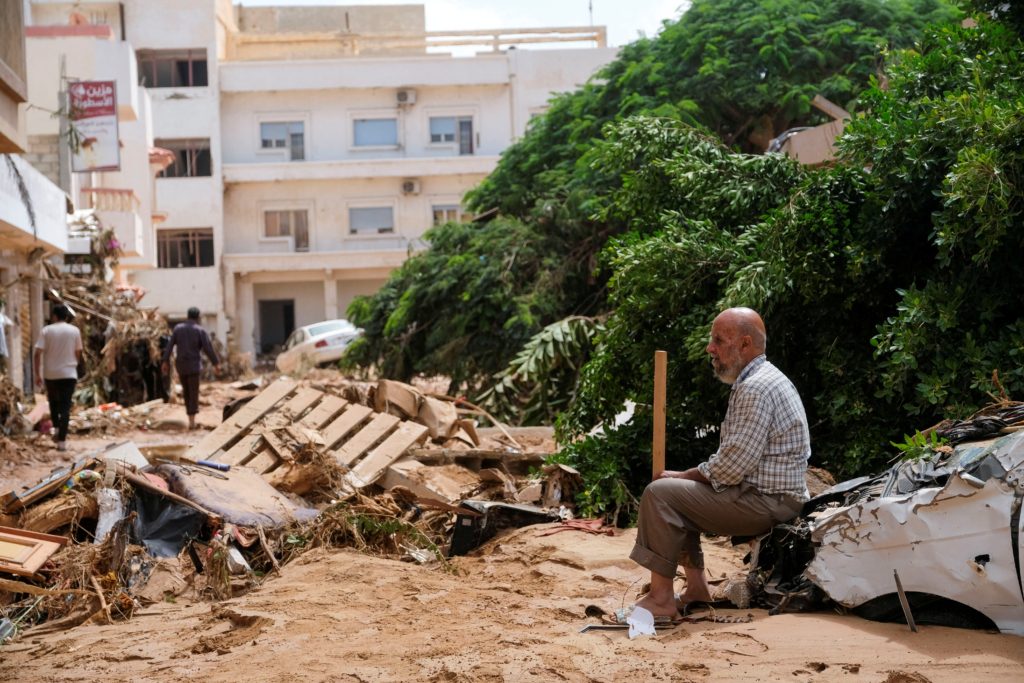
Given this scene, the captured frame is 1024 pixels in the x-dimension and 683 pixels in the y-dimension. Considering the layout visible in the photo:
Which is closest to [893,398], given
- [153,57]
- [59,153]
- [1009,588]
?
[1009,588]

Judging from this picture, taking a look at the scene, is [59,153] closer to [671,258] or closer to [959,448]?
[671,258]

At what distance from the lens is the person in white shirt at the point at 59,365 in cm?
1427

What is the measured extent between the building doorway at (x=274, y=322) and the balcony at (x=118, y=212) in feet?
44.8

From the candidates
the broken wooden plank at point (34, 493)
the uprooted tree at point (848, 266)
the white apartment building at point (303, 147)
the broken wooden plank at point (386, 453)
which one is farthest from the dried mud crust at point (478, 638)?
the white apartment building at point (303, 147)

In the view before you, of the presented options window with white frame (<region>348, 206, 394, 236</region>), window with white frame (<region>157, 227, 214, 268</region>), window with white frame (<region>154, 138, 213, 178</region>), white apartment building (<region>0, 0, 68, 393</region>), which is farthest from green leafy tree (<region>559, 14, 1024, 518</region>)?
window with white frame (<region>154, 138, 213, 178</region>)

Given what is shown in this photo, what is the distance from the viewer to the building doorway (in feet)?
139

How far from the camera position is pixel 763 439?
5.54m

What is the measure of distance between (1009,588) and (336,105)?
3811 cm

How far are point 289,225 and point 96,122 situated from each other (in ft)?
54.5

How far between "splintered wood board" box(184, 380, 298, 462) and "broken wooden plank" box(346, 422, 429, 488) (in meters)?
1.46

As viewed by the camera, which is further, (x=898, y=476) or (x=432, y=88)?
(x=432, y=88)

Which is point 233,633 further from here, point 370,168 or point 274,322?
point 274,322

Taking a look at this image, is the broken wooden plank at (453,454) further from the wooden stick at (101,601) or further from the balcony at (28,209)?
the balcony at (28,209)

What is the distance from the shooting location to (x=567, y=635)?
562 cm
